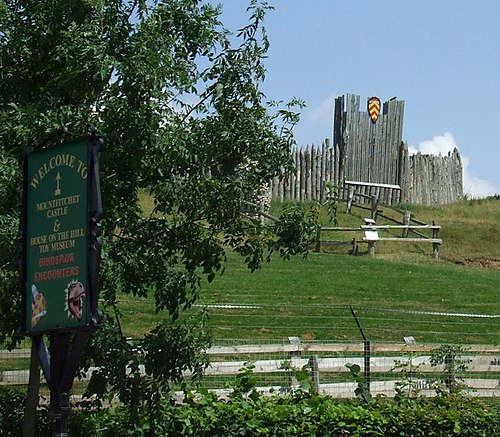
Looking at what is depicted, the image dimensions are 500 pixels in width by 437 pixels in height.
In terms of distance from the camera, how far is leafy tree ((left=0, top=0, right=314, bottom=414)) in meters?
10.7

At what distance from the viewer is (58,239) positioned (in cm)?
888

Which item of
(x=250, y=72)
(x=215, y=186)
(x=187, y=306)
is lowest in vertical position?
(x=187, y=306)

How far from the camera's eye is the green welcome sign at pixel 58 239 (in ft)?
28.2

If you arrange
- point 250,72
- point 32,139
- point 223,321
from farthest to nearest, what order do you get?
point 223,321
point 250,72
point 32,139

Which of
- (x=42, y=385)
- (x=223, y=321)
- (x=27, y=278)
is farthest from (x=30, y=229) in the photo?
(x=223, y=321)

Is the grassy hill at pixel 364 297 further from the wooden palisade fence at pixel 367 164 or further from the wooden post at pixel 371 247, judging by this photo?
the wooden palisade fence at pixel 367 164

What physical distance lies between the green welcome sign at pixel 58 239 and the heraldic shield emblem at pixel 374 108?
27.6 metres

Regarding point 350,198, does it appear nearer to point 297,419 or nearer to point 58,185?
point 297,419

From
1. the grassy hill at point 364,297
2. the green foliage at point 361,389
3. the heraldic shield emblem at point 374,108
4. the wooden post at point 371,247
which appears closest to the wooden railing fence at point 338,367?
the grassy hill at point 364,297

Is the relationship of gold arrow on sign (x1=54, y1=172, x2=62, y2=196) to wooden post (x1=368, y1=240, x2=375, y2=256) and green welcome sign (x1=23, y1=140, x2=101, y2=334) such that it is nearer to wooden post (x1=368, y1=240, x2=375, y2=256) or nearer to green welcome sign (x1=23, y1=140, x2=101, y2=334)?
green welcome sign (x1=23, y1=140, x2=101, y2=334)

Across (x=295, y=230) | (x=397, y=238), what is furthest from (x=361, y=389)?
(x=397, y=238)

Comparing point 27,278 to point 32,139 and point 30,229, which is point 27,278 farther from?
point 32,139

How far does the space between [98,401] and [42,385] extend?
3.71 meters

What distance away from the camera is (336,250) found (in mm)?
29219
